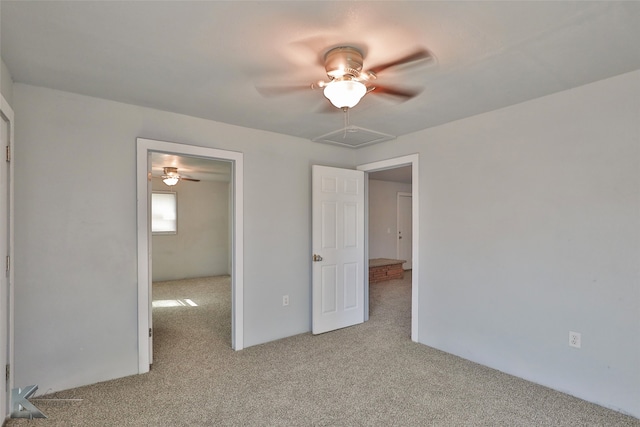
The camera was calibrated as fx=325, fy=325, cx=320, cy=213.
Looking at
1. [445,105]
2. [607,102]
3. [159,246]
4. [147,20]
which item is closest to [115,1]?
[147,20]

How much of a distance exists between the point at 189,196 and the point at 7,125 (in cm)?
540

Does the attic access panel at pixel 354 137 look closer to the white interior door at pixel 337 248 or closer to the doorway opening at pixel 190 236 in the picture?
the white interior door at pixel 337 248

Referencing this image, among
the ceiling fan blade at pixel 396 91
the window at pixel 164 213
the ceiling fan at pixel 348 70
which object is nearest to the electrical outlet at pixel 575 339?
the ceiling fan blade at pixel 396 91

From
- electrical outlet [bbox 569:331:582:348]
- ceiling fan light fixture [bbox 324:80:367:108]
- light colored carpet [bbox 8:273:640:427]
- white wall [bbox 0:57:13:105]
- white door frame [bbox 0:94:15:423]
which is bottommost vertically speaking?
light colored carpet [bbox 8:273:640:427]

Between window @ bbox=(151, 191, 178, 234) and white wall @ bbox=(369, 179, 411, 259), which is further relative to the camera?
white wall @ bbox=(369, 179, 411, 259)

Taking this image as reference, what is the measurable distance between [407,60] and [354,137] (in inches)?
70.2

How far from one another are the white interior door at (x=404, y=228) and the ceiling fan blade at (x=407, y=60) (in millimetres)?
6401

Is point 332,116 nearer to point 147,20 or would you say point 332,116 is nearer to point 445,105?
point 445,105

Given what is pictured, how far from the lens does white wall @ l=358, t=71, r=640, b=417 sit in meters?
2.21

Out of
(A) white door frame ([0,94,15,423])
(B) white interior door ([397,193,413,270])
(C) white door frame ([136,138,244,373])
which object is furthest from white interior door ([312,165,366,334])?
(B) white interior door ([397,193,413,270])

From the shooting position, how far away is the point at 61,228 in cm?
249

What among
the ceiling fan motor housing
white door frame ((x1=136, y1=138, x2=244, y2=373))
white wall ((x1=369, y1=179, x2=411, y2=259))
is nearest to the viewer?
the ceiling fan motor housing

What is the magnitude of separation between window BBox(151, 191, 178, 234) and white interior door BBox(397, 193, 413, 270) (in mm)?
5327

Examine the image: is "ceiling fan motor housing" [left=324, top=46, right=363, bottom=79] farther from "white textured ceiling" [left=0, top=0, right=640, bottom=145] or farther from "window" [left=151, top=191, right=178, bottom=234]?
"window" [left=151, top=191, right=178, bottom=234]
